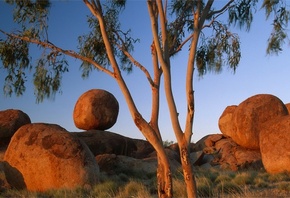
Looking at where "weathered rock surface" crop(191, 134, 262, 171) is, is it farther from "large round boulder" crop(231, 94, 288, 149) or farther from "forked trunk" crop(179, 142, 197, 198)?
"forked trunk" crop(179, 142, 197, 198)

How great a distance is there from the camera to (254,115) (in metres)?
23.1

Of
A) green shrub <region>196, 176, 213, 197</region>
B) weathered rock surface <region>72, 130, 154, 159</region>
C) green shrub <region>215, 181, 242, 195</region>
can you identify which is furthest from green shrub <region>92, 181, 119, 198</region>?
weathered rock surface <region>72, 130, 154, 159</region>

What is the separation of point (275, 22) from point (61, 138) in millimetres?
7585

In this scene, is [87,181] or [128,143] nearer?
[87,181]

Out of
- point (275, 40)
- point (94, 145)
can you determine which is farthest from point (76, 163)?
point (94, 145)

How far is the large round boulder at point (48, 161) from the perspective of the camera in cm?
1475

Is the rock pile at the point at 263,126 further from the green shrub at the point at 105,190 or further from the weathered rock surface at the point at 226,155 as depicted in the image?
the green shrub at the point at 105,190

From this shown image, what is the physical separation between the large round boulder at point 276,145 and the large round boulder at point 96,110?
951cm

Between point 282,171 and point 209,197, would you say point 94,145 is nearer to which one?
point 282,171

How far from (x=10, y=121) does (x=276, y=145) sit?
12718mm

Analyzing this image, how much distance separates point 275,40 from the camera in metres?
11.6

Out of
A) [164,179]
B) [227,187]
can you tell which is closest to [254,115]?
[227,187]

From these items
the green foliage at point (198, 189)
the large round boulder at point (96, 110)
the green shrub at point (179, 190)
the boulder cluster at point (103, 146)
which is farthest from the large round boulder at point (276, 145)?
the large round boulder at point (96, 110)

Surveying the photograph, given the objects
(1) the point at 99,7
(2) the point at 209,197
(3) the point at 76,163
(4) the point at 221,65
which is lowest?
(2) the point at 209,197
